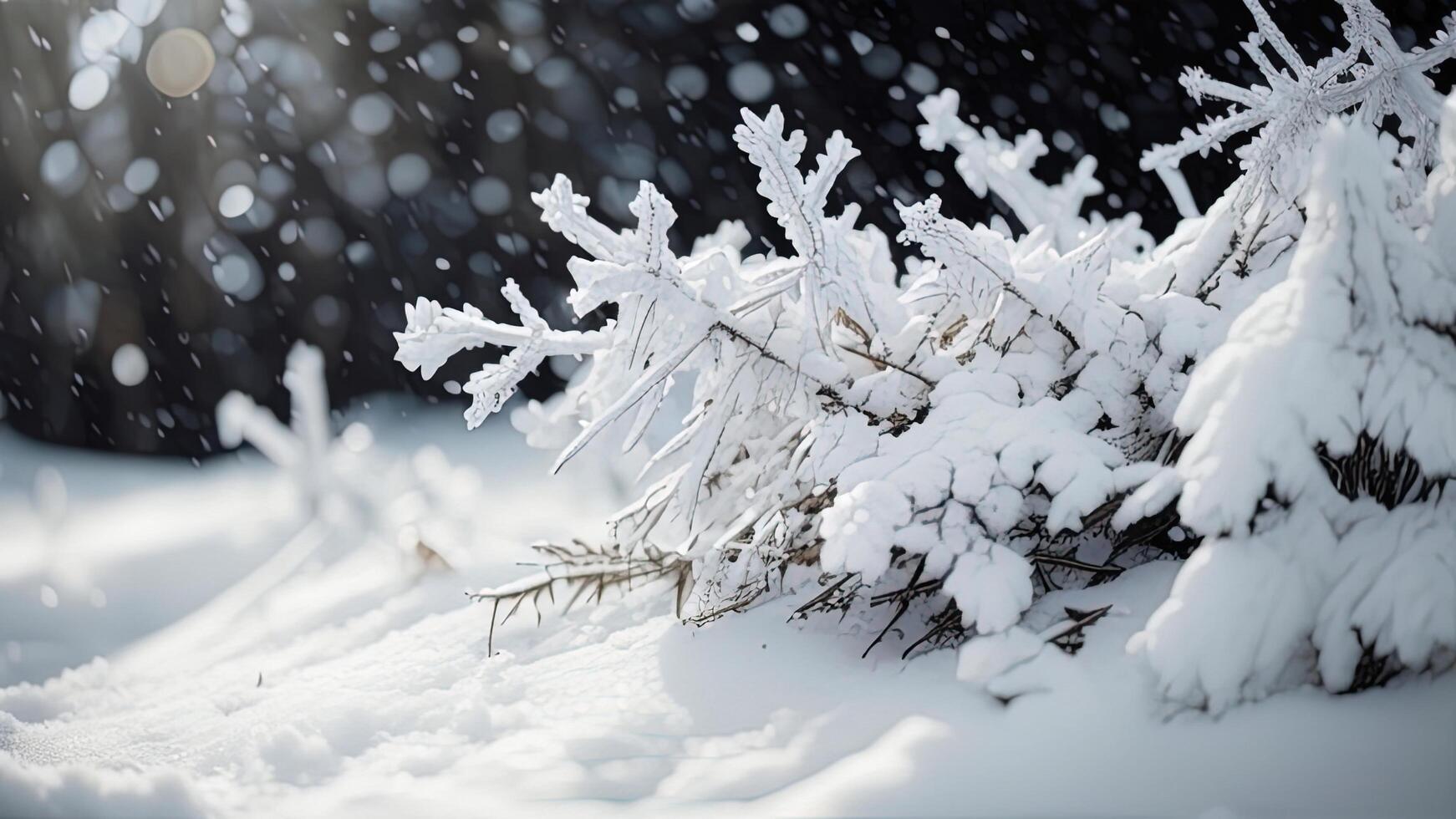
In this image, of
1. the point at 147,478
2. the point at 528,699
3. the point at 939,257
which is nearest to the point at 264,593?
the point at 528,699

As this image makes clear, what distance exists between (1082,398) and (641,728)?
0.68 metres

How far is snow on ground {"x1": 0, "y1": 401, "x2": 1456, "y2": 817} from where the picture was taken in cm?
76

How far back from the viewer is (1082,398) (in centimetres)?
108

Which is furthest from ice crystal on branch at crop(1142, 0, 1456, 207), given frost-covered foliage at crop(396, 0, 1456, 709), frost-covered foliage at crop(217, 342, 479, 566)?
frost-covered foliage at crop(217, 342, 479, 566)

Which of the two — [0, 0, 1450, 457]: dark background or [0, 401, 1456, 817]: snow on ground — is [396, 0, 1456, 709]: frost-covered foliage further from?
[0, 0, 1450, 457]: dark background

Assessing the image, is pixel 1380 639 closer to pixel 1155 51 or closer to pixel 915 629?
pixel 915 629

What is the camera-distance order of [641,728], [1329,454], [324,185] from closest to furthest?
[1329,454]
[641,728]
[324,185]

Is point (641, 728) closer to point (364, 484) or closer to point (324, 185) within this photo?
point (364, 484)

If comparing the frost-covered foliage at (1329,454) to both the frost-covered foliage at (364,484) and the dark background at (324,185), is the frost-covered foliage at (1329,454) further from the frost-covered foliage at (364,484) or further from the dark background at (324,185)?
the dark background at (324,185)

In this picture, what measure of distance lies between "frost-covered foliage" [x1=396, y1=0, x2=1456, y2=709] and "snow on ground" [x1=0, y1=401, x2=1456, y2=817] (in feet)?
0.17

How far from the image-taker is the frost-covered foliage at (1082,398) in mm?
742

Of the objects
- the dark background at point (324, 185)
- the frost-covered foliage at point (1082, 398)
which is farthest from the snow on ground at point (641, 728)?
the dark background at point (324, 185)

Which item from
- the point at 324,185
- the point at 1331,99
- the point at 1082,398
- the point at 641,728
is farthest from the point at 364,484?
the point at 324,185

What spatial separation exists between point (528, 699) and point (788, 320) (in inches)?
24.9
